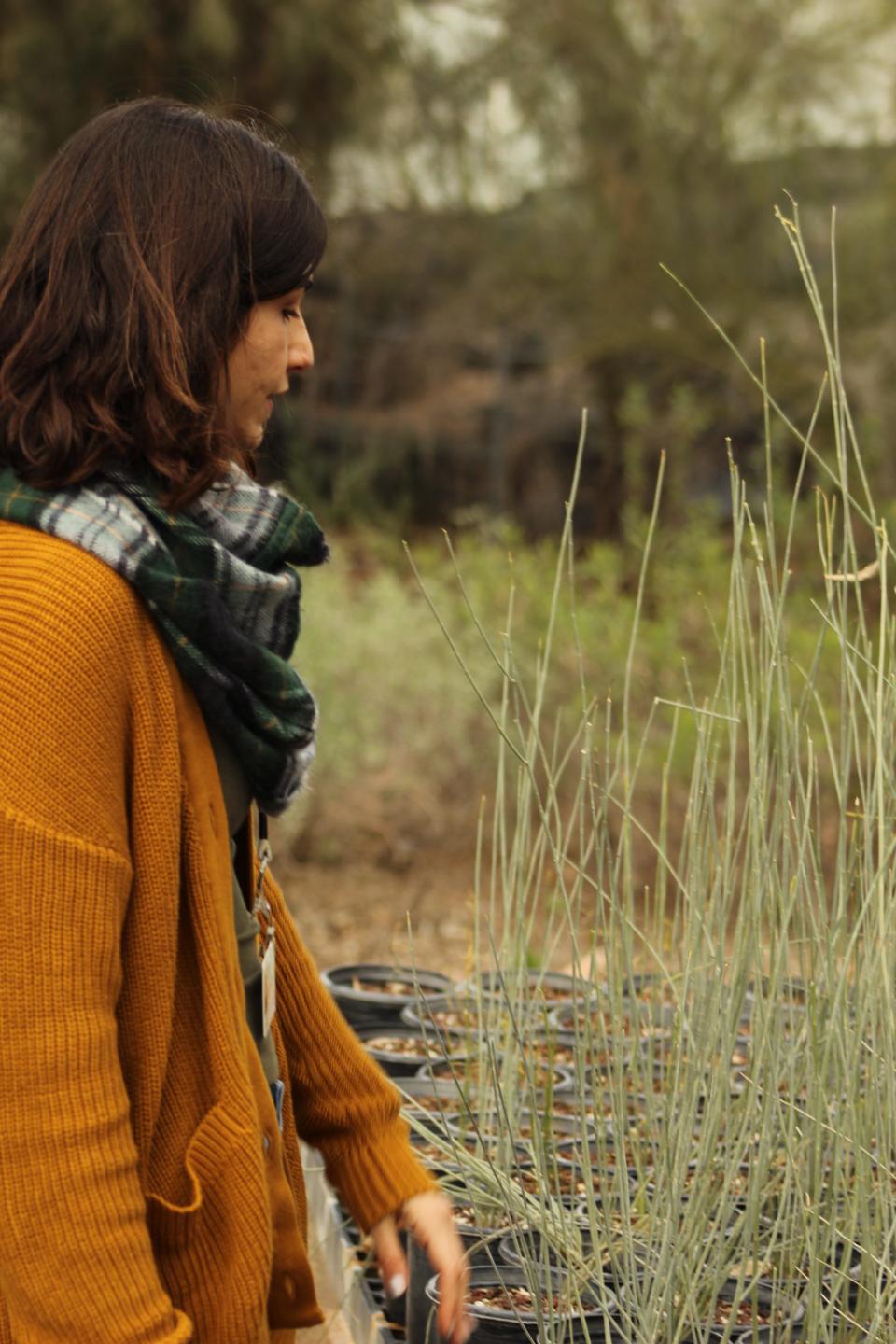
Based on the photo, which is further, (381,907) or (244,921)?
(381,907)

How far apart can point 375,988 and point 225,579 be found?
2.07m

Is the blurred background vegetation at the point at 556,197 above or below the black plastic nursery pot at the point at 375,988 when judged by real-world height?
above

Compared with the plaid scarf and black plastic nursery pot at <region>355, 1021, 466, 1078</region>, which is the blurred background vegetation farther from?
the plaid scarf

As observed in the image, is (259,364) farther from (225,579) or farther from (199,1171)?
(199,1171)

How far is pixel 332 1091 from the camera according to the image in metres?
1.30

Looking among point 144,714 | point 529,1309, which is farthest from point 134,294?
point 529,1309

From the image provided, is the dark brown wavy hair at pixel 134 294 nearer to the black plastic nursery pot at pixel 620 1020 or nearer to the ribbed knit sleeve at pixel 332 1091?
the ribbed knit sleeve at pixel 332 1091

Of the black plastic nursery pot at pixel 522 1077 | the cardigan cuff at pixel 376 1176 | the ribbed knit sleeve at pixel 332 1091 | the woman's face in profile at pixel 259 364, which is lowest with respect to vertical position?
the black plastic nursery pot at pixel 522 1077

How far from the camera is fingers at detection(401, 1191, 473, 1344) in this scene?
1.15 m

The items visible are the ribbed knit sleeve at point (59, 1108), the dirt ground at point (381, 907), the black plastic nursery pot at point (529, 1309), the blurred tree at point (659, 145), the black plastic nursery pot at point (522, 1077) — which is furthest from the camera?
the blurred tree at point (659, 145)

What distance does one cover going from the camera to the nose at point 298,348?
1121 mm

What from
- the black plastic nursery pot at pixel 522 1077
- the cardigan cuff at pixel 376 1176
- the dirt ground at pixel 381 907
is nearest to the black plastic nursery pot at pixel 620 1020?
the black plastic nursery pot at pixel 522 1077

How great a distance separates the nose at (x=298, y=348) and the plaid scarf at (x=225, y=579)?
9cm

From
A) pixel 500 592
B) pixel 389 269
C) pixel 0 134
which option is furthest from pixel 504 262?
pixel 500 592
